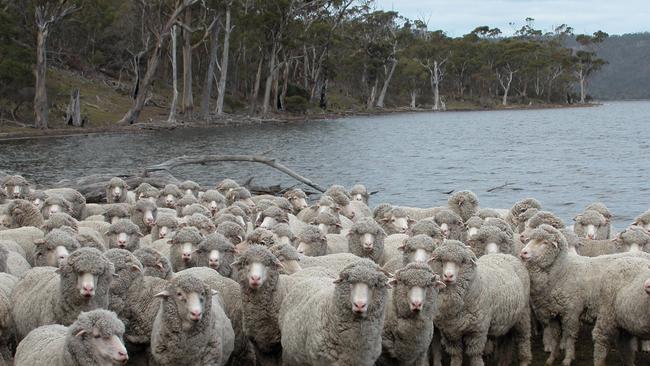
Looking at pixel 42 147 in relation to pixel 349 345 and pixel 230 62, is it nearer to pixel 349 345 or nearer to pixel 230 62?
pixel 349 345

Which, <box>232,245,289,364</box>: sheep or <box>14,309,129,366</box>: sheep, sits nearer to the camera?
<box>14,309,129,366</box>: sheep

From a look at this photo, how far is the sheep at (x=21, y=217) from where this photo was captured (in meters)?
11.2

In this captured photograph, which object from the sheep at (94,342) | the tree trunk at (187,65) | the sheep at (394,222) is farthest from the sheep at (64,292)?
the tree trunk at (187,65)

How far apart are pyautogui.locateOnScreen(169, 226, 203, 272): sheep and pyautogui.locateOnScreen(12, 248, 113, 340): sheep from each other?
5.29 feet

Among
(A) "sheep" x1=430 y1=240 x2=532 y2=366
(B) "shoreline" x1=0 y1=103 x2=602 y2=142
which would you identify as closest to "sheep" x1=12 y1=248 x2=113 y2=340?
(A) "sheep" x1=430 y1=240 x2=532 y2=366

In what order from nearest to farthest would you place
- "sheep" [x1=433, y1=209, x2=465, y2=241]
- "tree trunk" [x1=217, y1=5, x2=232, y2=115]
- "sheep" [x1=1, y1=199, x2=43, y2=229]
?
"sheep" [x1=433, y1=209, x2=465, y2=241] → "sheep" [x1=1, y1=199, x2=43, y2=229] → "tree trunk" [x1=217, y1=5, x2=232, y2=115]

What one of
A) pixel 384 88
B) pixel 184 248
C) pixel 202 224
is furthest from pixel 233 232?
pixel 384 88

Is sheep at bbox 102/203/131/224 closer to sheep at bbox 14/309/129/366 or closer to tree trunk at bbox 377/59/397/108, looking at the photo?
sheep at bbox 14/309/129/366

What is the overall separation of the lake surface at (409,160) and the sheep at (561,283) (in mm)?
11504

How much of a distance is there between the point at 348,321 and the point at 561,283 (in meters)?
2.95

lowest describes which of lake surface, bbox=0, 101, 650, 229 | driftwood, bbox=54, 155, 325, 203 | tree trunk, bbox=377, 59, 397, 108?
lake surface, bbox=0, 101, 650, 229

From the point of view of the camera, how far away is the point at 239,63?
244 ft

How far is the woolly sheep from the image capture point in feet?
→ 31.2

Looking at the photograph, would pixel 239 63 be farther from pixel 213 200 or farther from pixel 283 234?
pixel 283 234
